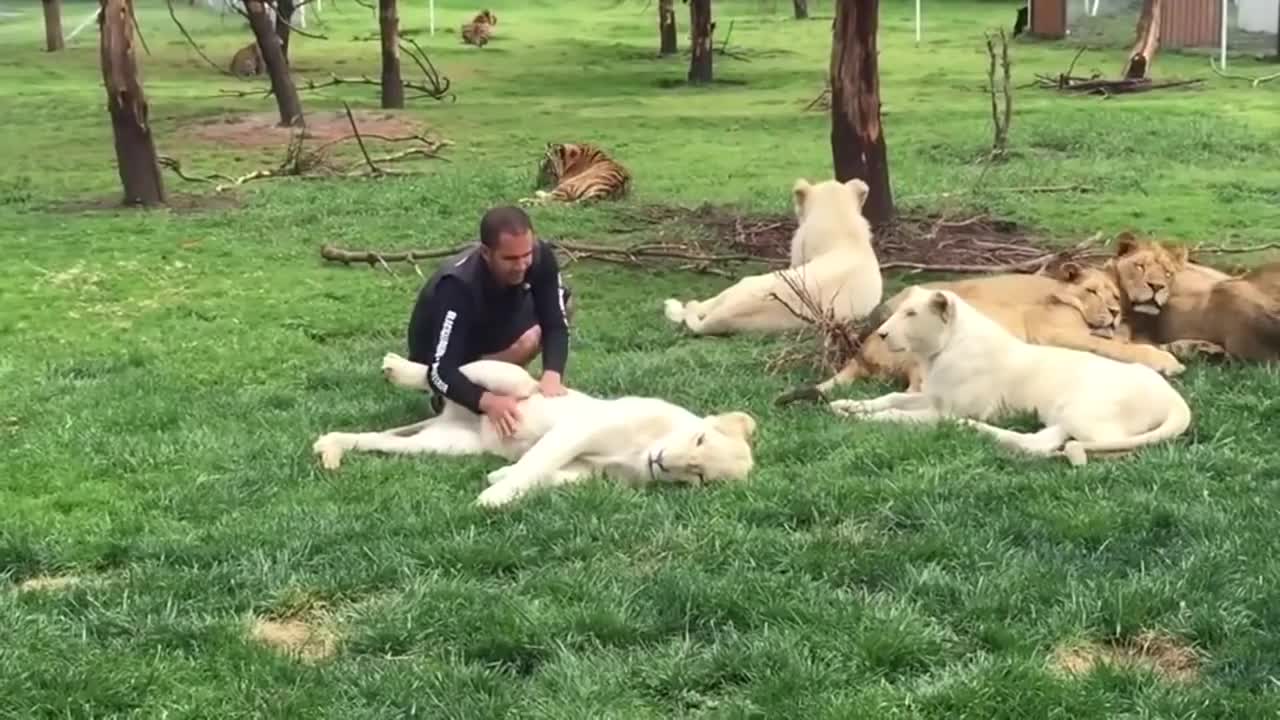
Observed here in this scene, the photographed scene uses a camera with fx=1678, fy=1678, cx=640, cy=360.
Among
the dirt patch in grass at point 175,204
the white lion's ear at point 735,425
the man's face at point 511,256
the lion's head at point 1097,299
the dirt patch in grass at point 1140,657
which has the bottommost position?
the dirt patch in grass at point 175,204

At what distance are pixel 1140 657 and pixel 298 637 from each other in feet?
7.77

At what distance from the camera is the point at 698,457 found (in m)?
6.09

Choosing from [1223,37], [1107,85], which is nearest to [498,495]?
[1107,85]

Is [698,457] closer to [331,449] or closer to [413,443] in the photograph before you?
[413,443]

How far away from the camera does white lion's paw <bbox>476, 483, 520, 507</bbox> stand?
19.2 feet

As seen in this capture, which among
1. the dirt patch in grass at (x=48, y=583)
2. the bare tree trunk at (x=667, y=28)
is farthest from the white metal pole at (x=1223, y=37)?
the dirt patch in grass at (x=48, y=583)

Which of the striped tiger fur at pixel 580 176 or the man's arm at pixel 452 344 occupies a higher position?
the man's arm at pixel 452 344

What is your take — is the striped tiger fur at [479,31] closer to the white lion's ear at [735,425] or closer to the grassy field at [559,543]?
the grassy field at [559,543]

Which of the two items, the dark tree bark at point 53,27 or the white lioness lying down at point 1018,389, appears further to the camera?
the dark tree bark at point 53,27

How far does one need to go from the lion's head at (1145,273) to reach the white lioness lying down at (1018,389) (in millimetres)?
1339

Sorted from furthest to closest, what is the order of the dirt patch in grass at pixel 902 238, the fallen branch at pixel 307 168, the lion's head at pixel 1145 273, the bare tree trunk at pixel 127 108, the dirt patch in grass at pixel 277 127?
the dirt patch in grass at pixel 277 127 → the fallen branch at pixel 307 168 → the bare tree trunk at pixel 127 108 → the dirt patch in grass at pixel 902 238 → the lion's head at pixel 1145 273

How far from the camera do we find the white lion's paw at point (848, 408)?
23.7 ft

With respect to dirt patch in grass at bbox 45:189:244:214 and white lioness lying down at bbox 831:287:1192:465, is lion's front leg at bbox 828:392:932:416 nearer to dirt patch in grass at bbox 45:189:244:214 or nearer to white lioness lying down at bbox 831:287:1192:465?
white lioness lying down at bbox 831:287:1192:465

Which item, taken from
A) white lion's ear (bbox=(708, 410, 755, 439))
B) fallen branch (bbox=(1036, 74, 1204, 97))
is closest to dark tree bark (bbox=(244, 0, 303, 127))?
fallen branch (bbox=(1036, 74, 1204, 97))
